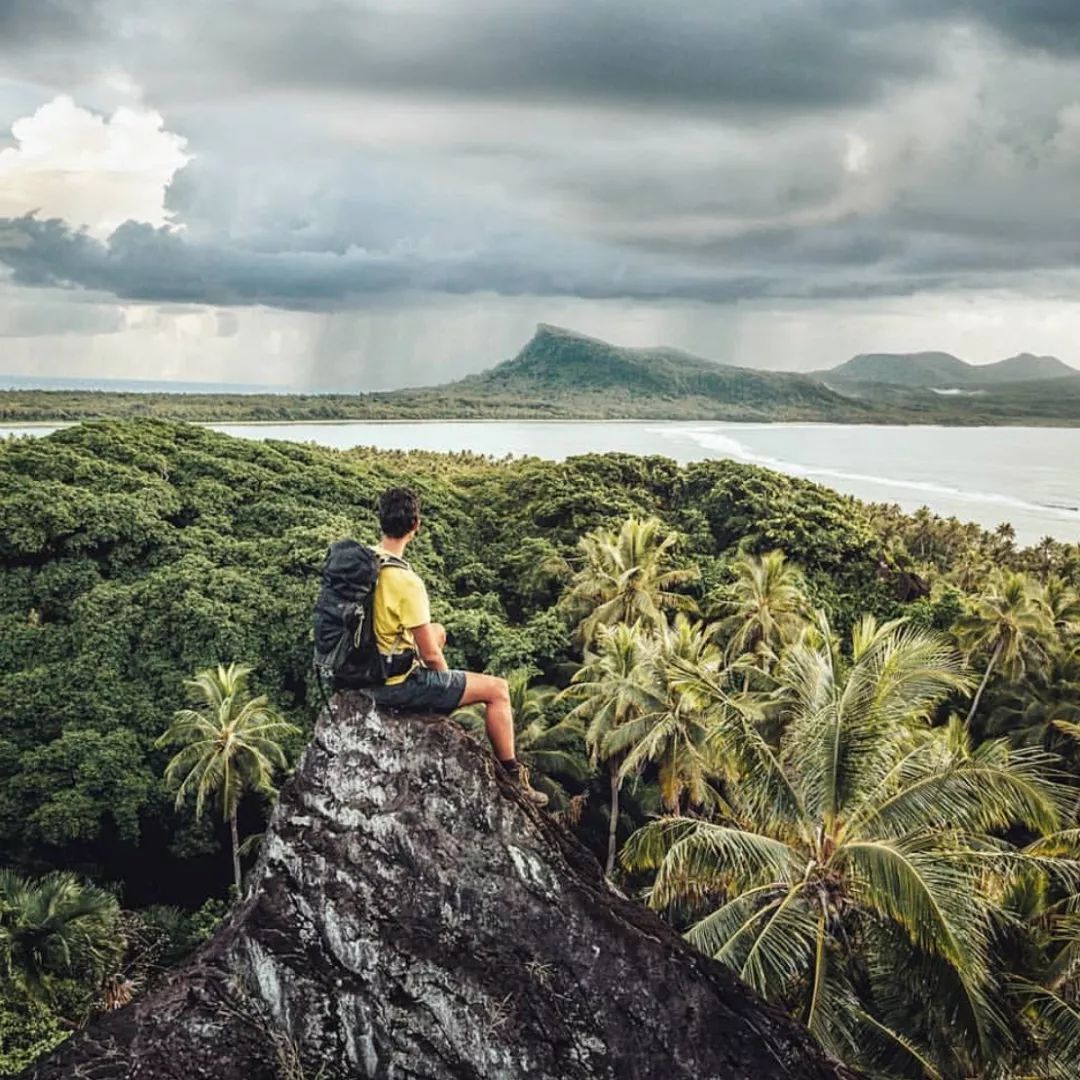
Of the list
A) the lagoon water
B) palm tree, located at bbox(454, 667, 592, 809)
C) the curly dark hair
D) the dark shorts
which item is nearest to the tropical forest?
palm tree, located at bbox(454, 667, 592, 809)

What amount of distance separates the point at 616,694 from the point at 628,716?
1.68 metres

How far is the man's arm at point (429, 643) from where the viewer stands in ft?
20.2

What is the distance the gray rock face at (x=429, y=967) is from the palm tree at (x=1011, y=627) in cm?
2468

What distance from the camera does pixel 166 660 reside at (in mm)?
23297

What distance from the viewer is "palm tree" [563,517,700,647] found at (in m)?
26.7

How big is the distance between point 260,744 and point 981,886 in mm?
14942

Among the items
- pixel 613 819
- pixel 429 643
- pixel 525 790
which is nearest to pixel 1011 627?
pixel 613 819

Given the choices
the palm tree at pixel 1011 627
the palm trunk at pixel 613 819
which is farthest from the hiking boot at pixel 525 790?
the palm tree at pixel 1011 627

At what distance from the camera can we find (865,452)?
447 ft

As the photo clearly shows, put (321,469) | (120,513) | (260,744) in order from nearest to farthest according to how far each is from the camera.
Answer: (260,744), (120,513), (321,469)

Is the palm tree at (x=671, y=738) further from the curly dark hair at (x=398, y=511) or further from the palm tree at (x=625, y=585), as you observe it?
A: the curly dark hair at (x=398, y=511)

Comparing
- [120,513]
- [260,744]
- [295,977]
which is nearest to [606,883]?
[295,977]

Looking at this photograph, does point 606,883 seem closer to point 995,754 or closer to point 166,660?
point 995,754

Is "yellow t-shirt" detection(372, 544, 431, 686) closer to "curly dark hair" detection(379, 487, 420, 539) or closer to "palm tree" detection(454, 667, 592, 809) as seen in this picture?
"curly dark hair" detection(379, 487, 420, 539)
